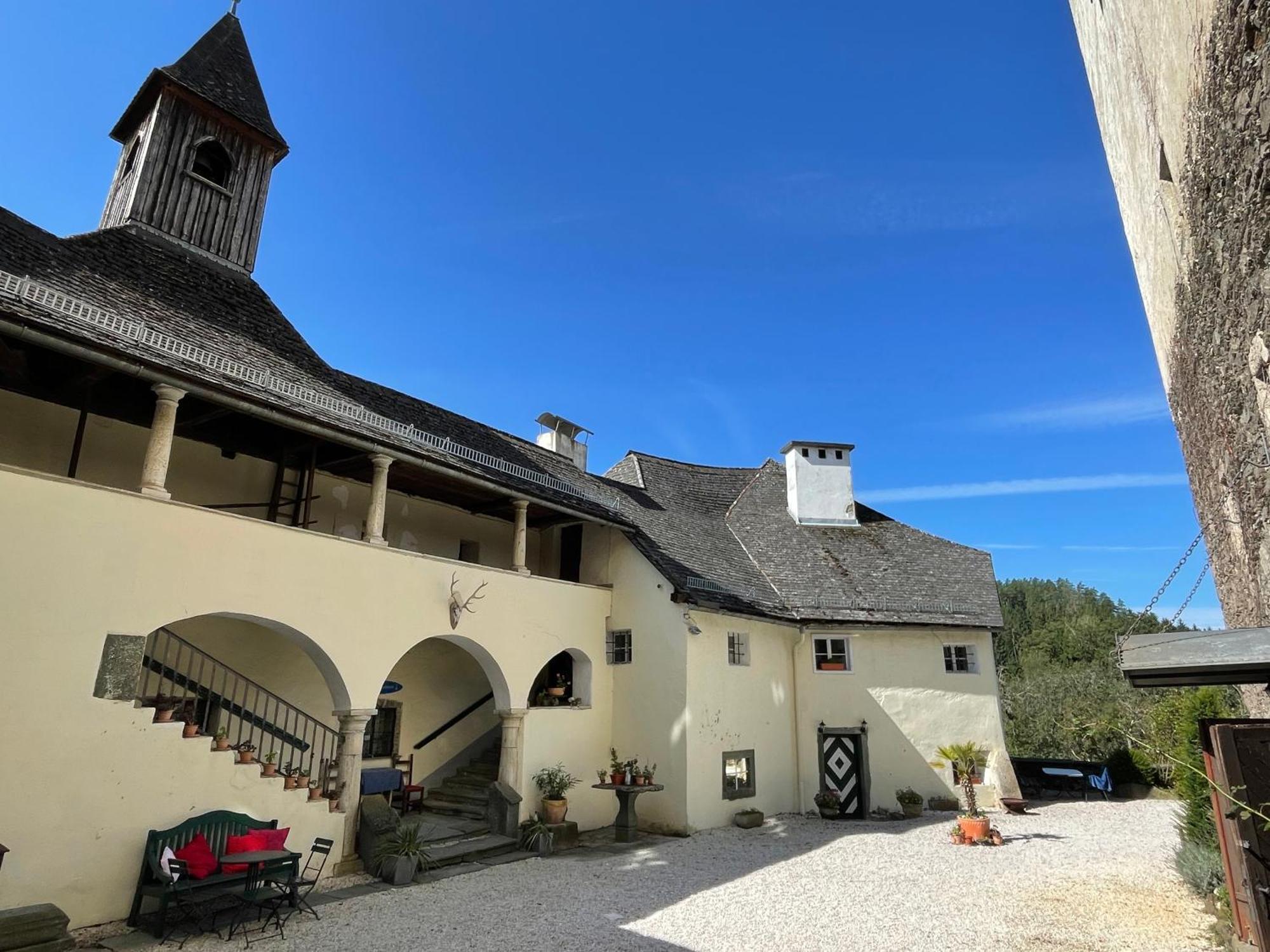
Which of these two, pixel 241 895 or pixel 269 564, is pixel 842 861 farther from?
pixel 269 564

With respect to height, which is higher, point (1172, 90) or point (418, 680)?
point (1172, 90)

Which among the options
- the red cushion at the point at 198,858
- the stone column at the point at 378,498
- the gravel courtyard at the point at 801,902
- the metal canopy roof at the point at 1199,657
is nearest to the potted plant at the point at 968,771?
the gravel courtyard at the point at 801,902

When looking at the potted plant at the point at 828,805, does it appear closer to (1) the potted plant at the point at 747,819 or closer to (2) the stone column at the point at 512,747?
(1) the potted plant at the point at 747,819

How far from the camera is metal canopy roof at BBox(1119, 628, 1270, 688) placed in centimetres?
457

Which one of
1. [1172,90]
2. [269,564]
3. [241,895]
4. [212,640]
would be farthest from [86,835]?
[1172,90]

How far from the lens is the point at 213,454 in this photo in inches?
485

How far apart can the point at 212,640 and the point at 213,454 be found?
3.22m

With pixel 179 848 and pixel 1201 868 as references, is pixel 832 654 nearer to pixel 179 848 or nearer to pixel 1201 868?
pixel 1201 868

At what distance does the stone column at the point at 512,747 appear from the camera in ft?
43.4

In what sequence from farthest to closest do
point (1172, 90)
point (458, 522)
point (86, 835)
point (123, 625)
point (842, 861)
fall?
point (458, 522) < point (842, 861) < point (123, 625) < point (86, 835) < point (1172, 90)

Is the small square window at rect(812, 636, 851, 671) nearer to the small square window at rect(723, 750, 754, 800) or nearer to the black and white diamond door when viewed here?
the black and white diamond door

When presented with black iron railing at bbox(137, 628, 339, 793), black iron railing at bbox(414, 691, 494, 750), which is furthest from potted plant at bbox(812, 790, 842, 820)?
black iron railing at bbox(137, 628, 339, 793)

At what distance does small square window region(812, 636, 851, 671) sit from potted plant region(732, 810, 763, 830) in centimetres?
411

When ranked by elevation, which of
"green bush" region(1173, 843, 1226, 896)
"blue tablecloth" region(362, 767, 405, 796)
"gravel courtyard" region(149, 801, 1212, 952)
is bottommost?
"gravel courtyard" region(149, 801, 1212, 952)
